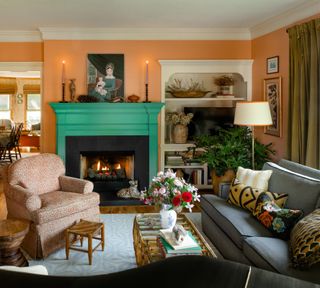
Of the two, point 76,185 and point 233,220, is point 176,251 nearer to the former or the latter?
point 233,220

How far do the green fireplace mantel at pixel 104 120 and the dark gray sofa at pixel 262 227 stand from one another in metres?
2.02

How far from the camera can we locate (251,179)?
391cm

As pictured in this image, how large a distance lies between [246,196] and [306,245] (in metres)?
1.30

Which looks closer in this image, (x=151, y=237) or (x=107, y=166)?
(x=151, y=237)

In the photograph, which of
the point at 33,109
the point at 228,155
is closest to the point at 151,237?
the point at 228,155

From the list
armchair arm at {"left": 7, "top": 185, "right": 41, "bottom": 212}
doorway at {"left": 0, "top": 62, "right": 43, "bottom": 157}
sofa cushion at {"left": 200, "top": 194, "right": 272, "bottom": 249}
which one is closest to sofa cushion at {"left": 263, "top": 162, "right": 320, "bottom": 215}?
sofa cushion at {"left": 200, "top": 194, "right": 272, "bottom": 249}

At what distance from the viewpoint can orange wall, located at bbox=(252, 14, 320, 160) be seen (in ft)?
16.5

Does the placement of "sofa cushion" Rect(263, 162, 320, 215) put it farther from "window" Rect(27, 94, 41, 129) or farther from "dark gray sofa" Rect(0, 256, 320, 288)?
"window" Rect(27, 94, 41, 129)

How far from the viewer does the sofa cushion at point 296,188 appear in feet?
10.3

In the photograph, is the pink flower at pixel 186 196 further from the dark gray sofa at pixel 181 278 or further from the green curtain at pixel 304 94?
the dark gray sofa at pixel 181 278

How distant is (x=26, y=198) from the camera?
12.0ft

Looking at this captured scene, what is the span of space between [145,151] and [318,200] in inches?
129

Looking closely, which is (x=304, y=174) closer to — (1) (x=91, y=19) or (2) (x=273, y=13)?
(2) (x=273, y=13)

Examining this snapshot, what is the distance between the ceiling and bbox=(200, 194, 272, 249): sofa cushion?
2.25 meters
